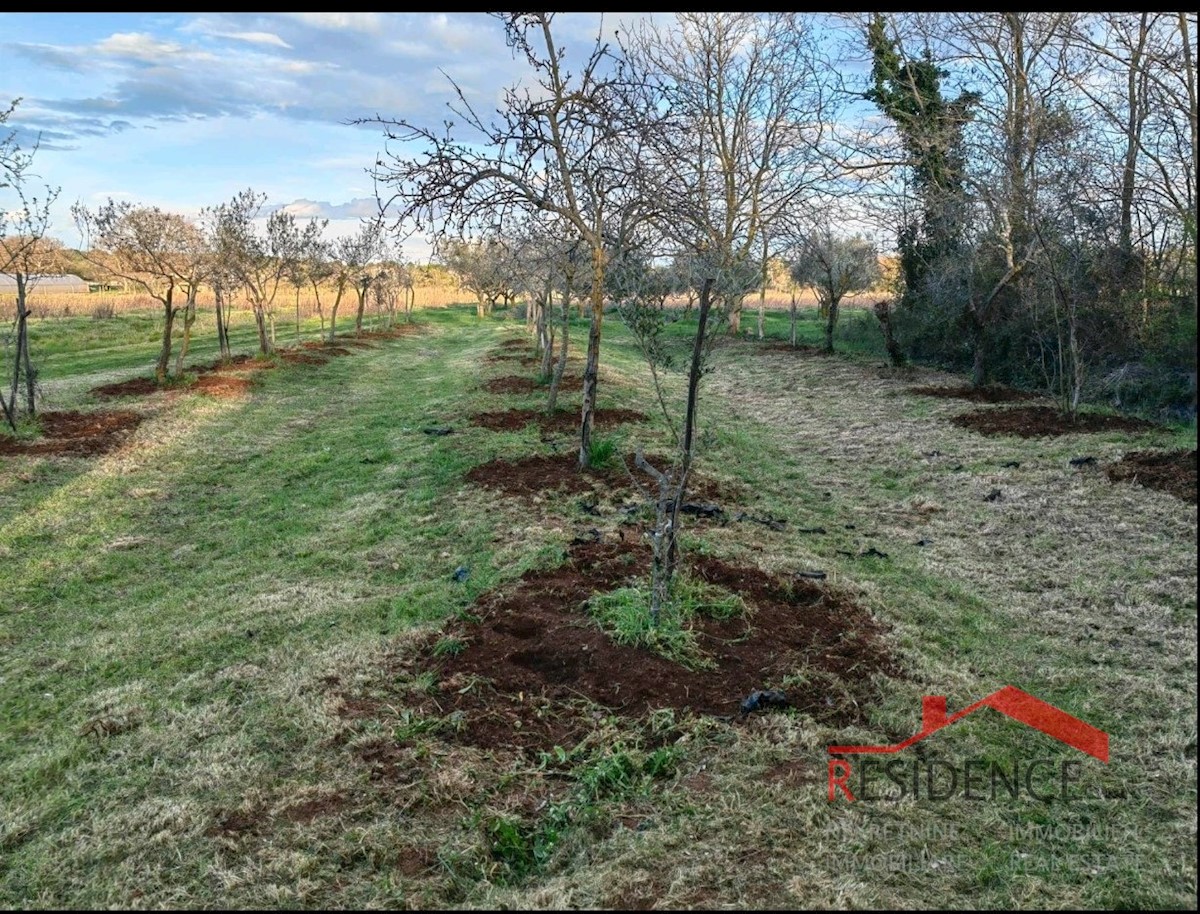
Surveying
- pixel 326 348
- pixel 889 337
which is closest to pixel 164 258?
pixel 326 348

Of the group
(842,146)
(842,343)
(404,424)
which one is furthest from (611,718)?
(842,343)

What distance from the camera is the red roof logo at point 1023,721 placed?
3604mm

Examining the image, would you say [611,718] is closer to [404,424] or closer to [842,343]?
[404,424]

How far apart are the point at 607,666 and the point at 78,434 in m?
11.1

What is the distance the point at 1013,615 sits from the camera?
555 cm

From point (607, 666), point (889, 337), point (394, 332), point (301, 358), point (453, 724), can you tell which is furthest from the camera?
point (394, 332)

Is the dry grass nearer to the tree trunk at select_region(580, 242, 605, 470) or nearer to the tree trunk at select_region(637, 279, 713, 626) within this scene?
the tree trunk at select_region(580, 242, 605, 470)

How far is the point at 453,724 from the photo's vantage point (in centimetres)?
383

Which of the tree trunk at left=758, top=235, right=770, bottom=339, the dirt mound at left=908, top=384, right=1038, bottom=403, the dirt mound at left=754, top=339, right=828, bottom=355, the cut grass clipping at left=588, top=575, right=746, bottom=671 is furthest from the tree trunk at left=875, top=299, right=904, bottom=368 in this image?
the cut grass clipping at left=588, top=575, right=746, bottom=671

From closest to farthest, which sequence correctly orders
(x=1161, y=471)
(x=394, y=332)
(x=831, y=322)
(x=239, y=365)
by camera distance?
(x=1161, y=471)
(x=239, y=365)
(x=831, y=322)
(x=394, y=332)

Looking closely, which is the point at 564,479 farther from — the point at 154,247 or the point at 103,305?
the point at 103,305

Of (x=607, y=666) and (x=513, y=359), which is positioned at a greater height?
(x=513, y=359)

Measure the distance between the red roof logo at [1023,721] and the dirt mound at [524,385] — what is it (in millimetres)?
11637

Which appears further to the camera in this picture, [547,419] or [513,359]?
[513,359]
